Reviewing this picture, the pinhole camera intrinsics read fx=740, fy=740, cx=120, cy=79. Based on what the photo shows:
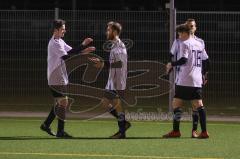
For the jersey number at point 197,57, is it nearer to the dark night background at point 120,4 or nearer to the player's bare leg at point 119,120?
the player's bare leg at point 119,120

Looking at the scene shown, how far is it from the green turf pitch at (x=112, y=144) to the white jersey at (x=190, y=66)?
98 centimetres

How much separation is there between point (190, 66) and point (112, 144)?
6.73 ft

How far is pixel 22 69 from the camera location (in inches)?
744

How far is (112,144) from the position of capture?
11758 mm

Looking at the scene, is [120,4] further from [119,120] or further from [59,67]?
[119,120]

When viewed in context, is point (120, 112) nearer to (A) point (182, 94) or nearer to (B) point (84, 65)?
(A) point (182, 94)

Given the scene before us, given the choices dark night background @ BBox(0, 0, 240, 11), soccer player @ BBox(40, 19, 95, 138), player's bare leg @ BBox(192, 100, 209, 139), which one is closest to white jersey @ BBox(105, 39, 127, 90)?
soccer player @ BBox(40, 19, 95, 138)

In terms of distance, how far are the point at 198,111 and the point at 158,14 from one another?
17.4 ft

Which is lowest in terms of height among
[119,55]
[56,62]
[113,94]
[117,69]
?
[113,94]

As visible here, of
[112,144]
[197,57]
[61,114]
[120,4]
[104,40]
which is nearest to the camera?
[112,144]

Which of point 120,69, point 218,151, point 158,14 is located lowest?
point 218,151

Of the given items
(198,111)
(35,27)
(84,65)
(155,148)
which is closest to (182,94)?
(198,111)

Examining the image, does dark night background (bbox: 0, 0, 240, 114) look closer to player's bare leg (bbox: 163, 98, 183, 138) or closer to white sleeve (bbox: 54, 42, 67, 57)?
white sleeve (bbox: 54, 42, 67, 57)

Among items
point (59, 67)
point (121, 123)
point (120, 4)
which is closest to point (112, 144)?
point (121, 123)
